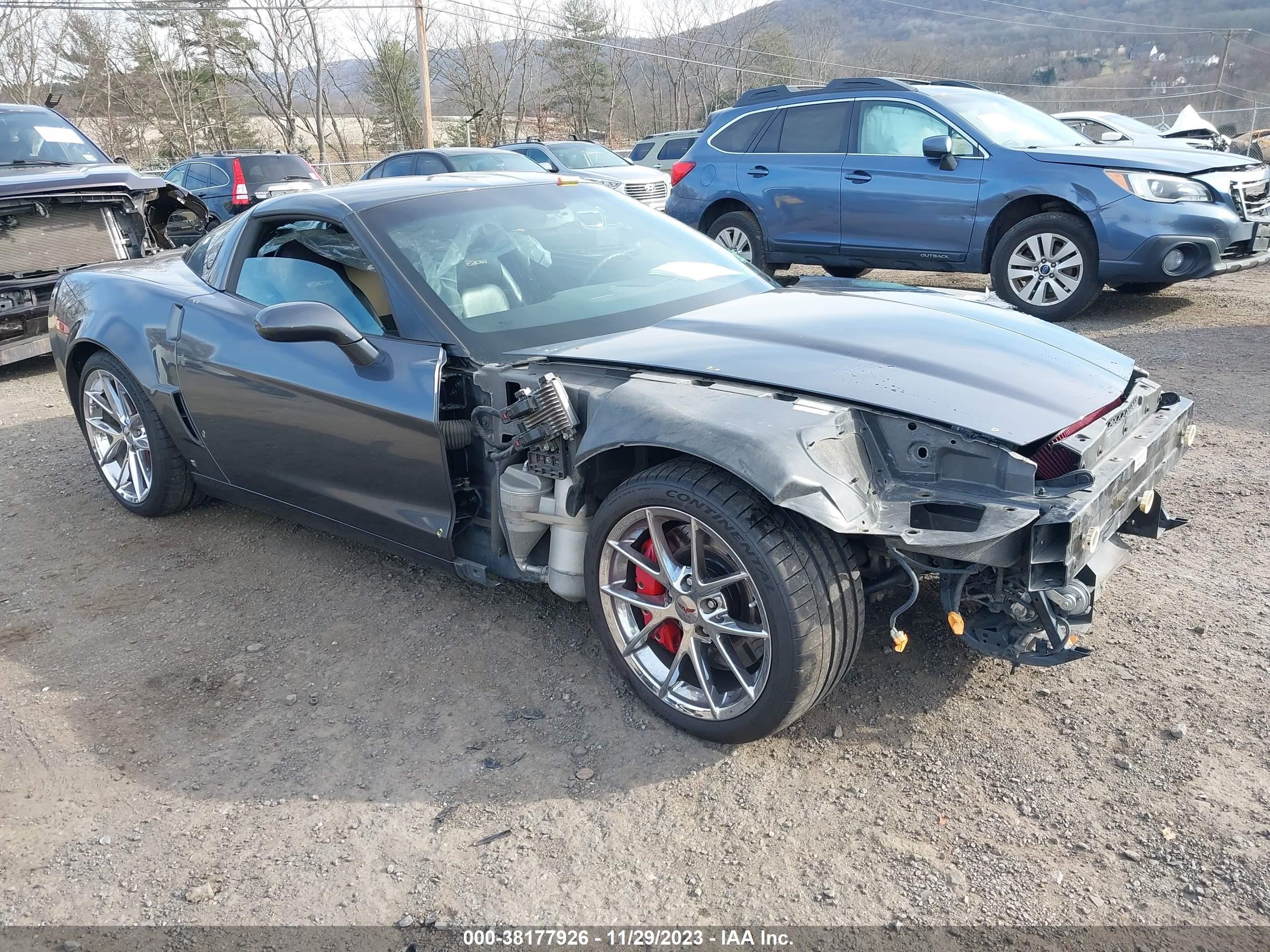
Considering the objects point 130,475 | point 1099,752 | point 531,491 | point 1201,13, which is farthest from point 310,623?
point 1201,13

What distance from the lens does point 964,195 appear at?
7594 millimetres

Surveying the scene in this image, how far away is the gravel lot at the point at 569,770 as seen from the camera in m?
2.22

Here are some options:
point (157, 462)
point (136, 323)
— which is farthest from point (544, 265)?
point (157, 462)

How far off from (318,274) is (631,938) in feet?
8.65

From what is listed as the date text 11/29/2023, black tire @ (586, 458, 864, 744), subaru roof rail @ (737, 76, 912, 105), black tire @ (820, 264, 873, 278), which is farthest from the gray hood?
black tire @ (820, 264, 873, 278)

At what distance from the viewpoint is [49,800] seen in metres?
2.68

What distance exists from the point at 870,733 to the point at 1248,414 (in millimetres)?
3786

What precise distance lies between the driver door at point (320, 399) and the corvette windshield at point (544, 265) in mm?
196

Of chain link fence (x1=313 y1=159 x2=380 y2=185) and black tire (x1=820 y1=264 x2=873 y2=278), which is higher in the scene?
chain link fence (x1=313 y1=159 x2=380 y2=185)

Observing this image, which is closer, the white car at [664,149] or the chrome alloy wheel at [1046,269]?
the chrome alloy wheel at [1046,269]

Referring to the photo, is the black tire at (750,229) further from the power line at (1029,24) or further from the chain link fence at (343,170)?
the power line at (1029,24)

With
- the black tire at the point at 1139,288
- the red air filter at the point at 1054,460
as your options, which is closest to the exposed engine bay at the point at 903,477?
the red air filter at the point at 1054,460

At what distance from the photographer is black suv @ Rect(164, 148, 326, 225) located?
41.9ft

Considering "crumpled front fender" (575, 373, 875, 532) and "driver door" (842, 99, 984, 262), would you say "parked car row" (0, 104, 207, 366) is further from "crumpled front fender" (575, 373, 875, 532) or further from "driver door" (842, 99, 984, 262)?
"crumpled front fender" (575, 373, 875, 532)
